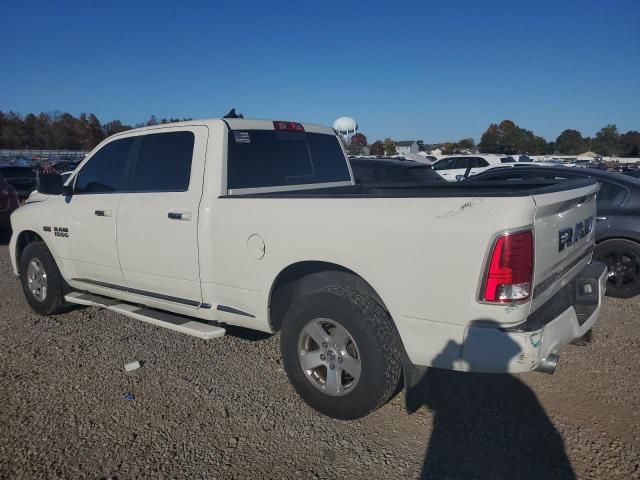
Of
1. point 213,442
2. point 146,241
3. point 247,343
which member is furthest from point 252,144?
point 213,442

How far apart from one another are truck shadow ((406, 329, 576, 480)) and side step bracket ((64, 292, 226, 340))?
1601mm

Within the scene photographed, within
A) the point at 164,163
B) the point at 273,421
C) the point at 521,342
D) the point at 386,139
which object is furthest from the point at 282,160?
the point at 386,139

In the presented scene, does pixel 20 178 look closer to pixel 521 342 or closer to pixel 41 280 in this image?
pixel 41 280

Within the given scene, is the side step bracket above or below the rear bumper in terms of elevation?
below

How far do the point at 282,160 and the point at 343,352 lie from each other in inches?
74.8

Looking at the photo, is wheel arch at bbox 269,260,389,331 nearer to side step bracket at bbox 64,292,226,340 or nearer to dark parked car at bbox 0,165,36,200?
side step bracket at bbox 64,292,226,340

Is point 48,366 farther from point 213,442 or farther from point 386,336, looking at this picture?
point 386,336

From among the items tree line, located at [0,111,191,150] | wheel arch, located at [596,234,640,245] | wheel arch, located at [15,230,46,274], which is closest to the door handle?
wheel arch, located at [15,230,46,274]

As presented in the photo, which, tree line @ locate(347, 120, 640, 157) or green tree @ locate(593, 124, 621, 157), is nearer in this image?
tree line @ locate(347, 120, 640, 157)

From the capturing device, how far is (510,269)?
2451 millimetres

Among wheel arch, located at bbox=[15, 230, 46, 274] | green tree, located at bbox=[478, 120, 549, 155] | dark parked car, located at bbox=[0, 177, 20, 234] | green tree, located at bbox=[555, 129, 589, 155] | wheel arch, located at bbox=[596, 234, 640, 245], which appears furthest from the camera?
green tree, located at bbox=[555, 129, 589, 155]

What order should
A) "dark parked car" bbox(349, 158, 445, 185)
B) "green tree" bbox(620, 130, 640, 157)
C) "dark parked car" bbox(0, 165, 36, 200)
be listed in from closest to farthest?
"dark parked car" bbox(349, 158, 445, 185)
"dark parked car" bbox(0, 165, 36, 200)
"green tree" bbox(620, 130, 640, 157)

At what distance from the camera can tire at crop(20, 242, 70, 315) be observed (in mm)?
5121

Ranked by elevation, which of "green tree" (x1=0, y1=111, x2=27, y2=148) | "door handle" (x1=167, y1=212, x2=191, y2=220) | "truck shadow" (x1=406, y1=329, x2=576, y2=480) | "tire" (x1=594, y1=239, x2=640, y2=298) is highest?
"green tree" (x1=0, y1=111, x2=27, y2=148)
